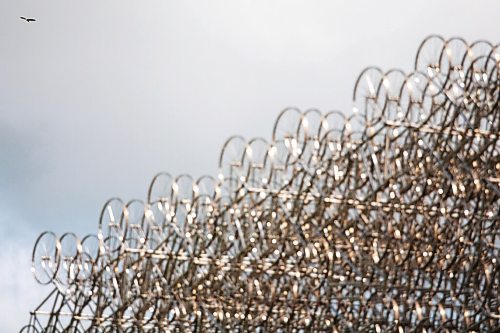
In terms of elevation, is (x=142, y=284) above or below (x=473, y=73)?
below

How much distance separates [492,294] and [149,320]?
25.4 ft

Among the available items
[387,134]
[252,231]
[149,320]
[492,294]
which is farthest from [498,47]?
[149,320]

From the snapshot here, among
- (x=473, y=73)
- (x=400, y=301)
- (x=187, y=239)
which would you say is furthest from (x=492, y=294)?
(x=187, y=239)

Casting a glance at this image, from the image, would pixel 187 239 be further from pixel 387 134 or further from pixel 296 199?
pixel 387 134

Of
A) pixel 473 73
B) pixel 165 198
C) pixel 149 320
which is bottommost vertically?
pixel 149 320

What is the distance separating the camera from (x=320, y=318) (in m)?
30.1

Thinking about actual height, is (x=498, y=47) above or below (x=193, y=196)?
above

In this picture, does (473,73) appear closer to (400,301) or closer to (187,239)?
(400,301)

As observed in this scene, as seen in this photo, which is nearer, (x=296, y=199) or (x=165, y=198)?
(x=296, y=199)

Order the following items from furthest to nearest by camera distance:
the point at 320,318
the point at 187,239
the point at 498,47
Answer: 1. the point at 187,239
2. the point at 320,318
3. the point at 498,47

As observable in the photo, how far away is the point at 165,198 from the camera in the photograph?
34750 mm

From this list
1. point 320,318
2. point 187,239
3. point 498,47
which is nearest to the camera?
point 498,47

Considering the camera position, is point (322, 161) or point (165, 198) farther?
point (165, 198)

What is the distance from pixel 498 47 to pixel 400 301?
15.5ft
